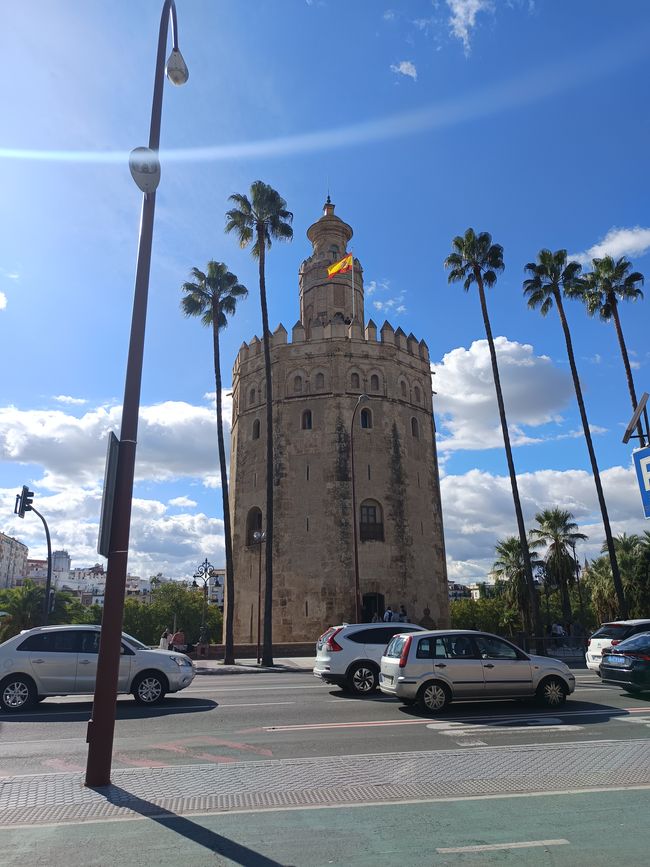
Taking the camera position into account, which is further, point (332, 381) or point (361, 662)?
point (332, 381)

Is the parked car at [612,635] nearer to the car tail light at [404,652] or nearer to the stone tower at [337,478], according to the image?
the car tail light at [404,652]

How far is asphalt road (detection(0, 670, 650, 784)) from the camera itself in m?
7.88

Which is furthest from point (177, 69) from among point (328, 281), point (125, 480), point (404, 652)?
point (328, 281)

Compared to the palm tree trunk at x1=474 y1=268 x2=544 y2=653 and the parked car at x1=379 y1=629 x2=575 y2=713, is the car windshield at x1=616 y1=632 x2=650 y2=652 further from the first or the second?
the palm tree trunk at x1=474 y1=268 x2=544 y2=653

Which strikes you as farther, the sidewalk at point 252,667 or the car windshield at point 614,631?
the sidewalk at point 252,667

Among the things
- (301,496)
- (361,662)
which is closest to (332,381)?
(301,496)

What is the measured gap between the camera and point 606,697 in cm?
1262

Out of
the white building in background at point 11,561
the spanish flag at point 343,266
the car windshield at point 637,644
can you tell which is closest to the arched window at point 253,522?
the spanish flag at point 343,266

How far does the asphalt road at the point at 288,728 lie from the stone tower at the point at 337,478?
18909 mm

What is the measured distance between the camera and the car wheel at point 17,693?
441 inches

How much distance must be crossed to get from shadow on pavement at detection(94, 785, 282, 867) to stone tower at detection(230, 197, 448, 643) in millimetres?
24725

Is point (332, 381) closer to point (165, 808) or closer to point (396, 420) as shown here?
point (396, 420)

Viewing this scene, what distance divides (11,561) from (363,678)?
158883 millimetres

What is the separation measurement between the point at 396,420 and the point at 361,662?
22.6m
